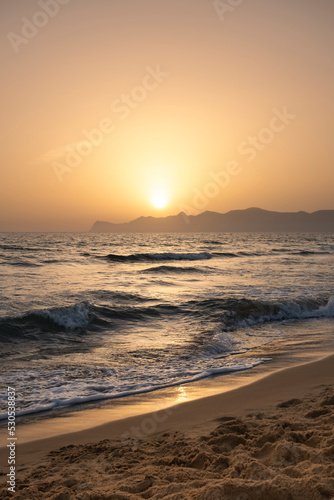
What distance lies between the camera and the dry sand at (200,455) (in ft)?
8.48

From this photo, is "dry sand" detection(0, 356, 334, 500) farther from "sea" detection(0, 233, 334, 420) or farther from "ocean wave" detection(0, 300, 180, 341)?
"ocean wave" detection(0, 300, 180, 341)

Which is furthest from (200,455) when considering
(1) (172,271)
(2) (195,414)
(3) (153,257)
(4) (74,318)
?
(3) (153,257)

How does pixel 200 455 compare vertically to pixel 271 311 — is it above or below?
above

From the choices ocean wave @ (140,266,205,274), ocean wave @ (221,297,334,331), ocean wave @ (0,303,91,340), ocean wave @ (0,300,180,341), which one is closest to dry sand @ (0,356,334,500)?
ocean wave @ (0,300,180,341)

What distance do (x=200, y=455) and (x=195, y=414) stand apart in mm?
1373

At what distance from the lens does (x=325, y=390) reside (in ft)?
16.9

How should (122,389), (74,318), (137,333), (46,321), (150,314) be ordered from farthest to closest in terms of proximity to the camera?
(150,314), (74,318), (46,321), (137,333), (122,389)

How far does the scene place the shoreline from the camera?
3887 millimetres

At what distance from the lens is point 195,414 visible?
459cm

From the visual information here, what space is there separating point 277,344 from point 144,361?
10.4ft

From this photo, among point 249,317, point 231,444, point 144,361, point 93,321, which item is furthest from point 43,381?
point 249,317

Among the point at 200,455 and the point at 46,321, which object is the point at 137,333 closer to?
the point at 46,321

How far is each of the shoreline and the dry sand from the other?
0.04 feet

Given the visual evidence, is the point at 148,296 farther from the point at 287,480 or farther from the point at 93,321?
the point at 287,480
